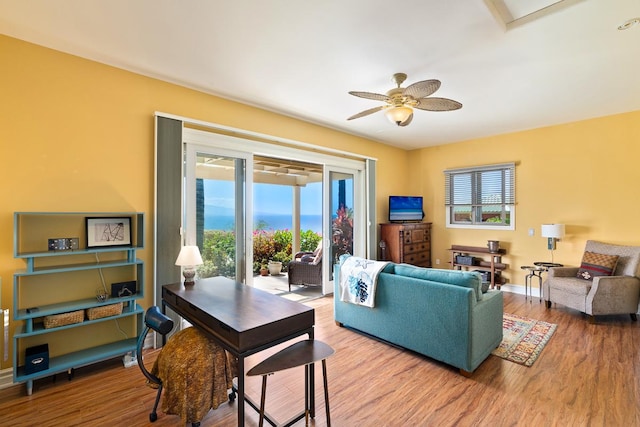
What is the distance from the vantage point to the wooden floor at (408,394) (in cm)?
207

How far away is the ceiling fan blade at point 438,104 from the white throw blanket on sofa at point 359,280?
169 cm

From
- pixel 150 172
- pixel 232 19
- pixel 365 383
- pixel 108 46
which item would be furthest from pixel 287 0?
pixel 365 383

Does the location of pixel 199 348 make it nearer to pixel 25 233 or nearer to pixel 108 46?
pixel 25 233

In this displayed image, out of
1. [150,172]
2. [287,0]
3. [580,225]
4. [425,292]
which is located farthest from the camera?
[580,225]

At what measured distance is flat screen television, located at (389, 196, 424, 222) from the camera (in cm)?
600

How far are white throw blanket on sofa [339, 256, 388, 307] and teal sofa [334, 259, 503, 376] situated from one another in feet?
0.23

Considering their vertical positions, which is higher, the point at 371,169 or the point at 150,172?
the point at 371,169

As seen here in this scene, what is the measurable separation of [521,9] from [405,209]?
4240 mm

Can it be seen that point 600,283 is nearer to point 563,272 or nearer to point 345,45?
point 563,272

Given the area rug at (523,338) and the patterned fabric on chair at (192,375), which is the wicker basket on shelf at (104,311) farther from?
the area rug at (523,338)

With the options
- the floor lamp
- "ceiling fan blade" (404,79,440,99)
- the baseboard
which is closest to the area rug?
the floor lamp

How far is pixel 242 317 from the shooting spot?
5.99 feet

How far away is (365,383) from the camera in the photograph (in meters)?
2.52

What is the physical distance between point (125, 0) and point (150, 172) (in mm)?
1598
